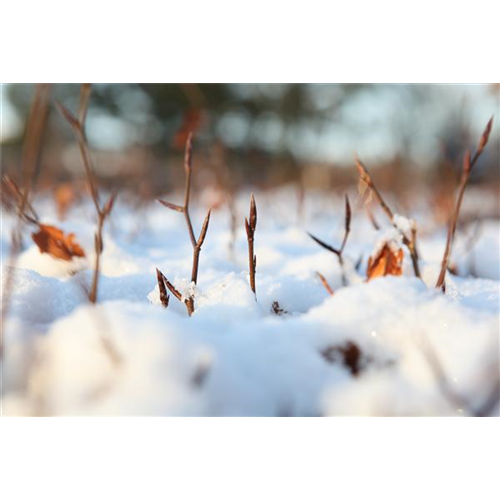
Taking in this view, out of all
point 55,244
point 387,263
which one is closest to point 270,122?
point 55,244

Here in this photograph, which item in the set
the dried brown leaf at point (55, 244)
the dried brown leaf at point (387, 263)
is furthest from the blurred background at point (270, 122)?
the dried brown leaf at point (387, 263)

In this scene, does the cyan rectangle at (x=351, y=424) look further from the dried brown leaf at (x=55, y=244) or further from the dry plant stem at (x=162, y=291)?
the dried brown leaf at (x=55, y=244)

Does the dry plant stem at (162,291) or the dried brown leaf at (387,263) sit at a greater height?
the dried brown leaf at (387,263)

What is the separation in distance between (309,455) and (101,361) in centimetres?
33

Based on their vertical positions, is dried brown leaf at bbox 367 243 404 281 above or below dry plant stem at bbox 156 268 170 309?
above

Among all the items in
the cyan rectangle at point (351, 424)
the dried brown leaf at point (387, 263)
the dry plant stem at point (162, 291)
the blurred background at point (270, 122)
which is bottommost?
the cyan rectangle at point (351, 424)

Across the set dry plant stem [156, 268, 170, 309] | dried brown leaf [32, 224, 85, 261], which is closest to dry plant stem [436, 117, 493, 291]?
dry plant stem [156, 268, 170, 309]

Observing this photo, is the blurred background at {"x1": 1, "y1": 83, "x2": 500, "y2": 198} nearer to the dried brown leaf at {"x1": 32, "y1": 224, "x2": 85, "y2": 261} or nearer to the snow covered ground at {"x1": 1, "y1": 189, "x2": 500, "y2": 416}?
the dried brown leaf at {"x1": 32, "y1": 224, "x2": 85, "y2": 261}

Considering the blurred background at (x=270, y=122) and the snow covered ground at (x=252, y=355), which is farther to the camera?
the blurred background at (x=270, y=122)

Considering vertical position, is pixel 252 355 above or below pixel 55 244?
below

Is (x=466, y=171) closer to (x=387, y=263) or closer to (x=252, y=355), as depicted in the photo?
(x=387, y=263)

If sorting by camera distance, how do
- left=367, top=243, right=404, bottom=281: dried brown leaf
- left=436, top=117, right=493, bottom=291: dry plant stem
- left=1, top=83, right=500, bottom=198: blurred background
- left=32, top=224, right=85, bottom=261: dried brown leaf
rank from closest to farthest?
left=436, top=117, right=493, bottom=291: dry plant stem → left=367, top=243, right=404, bottom=281: dried brown leaf → left=32, top=224, right=85, bottom=261: dried brown leaf → left=1, top=83, right=500, bottom=198: blurred background

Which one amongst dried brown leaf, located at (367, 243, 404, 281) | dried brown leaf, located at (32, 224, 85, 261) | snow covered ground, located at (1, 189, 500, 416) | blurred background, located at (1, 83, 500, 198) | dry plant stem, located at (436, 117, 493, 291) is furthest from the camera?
blurred background, located at (1, 83, 500, 198)
